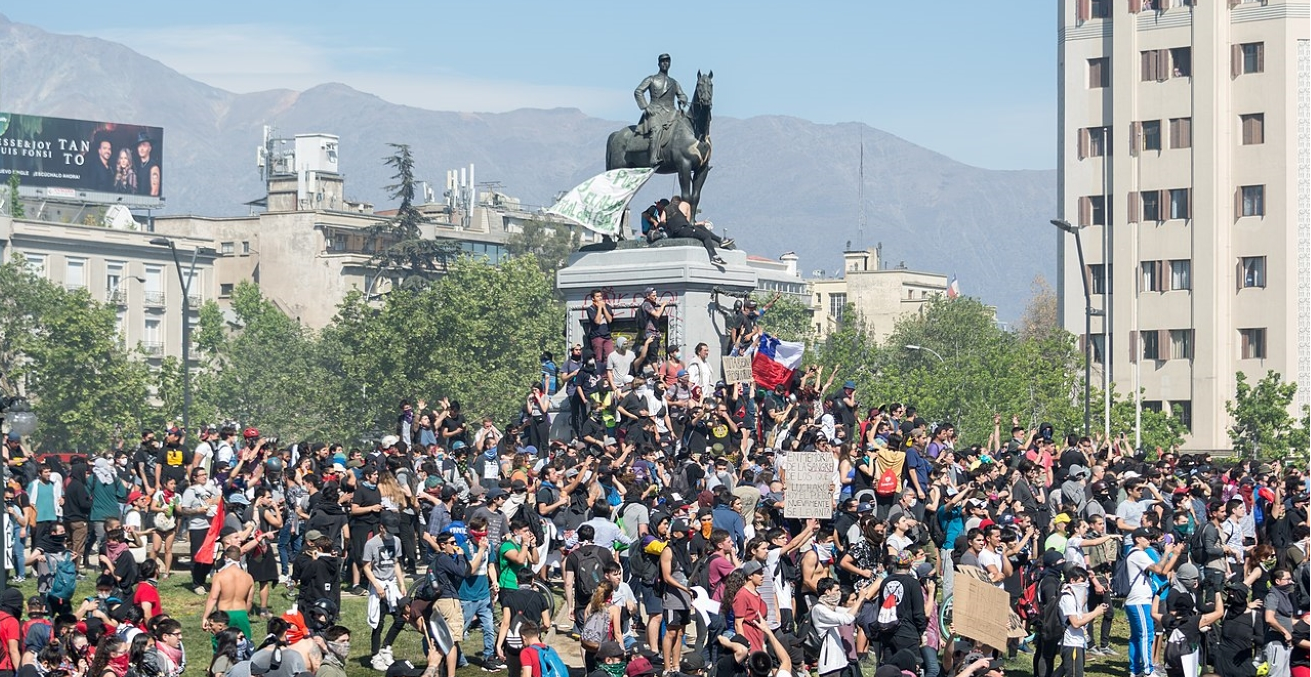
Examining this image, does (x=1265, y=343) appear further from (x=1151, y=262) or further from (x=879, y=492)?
(x=879, y=492)

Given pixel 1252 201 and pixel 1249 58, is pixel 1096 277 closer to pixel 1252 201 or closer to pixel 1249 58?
pixel 1252 201

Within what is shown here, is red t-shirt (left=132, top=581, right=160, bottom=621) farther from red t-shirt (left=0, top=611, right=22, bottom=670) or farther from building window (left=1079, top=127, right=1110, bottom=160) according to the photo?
building window (left=1079, top=127, right=1110, bottom=160)

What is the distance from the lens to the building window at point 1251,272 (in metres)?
84.2

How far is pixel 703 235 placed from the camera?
39.7m

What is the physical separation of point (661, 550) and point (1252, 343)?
65.4 m

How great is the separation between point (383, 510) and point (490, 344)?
6388cm

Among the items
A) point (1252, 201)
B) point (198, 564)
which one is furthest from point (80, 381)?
point (198, 564)

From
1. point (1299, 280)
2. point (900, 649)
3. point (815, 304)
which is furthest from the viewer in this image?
point (815, 304)

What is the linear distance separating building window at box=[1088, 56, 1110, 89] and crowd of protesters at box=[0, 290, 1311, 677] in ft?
171

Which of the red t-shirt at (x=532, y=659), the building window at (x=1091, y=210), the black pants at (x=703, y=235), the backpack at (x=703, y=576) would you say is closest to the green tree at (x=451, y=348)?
the building window at (x=1091, y=210)

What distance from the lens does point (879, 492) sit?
29453 millimetres

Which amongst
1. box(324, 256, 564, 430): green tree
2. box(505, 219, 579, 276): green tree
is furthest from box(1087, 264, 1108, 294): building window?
box(505, 219, 579, 276): green tree

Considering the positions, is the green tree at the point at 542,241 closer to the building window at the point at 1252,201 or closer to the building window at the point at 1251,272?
the building window at the point at 1251,272

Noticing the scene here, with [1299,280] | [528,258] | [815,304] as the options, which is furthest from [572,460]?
[815,304]
